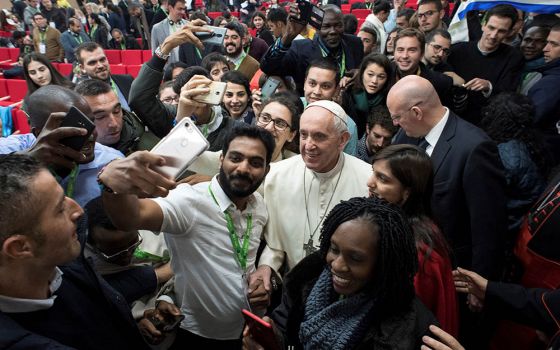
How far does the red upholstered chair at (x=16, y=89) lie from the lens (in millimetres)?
6573

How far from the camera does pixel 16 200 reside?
1.19 m

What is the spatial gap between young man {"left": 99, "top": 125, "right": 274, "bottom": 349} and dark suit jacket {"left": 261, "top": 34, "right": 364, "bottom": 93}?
1.87 metres

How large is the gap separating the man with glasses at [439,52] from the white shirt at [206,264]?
105 inches

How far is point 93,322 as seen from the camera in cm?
141

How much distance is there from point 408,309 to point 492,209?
1.14m

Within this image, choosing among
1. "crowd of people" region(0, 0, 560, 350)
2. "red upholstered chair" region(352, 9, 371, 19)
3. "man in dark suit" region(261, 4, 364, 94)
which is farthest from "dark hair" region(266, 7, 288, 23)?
"red upholstered chair" region(352, 9, 371, 19)

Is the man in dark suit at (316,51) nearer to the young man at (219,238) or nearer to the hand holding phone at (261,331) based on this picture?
the young man at (219,238)

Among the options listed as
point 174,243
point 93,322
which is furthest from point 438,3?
point 93,322

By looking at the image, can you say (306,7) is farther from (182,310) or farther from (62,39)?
(62,39)

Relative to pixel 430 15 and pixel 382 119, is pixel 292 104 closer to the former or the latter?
pixel 382 119

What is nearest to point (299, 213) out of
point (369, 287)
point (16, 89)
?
point (369, 287)

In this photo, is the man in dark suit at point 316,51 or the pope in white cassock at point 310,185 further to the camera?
the man in dark suit at point 316,51

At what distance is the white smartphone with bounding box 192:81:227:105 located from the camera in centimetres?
226

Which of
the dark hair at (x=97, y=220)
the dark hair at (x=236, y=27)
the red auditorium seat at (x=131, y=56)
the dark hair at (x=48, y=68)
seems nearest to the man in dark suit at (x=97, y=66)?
the dark hair at (x=48, y=68)
